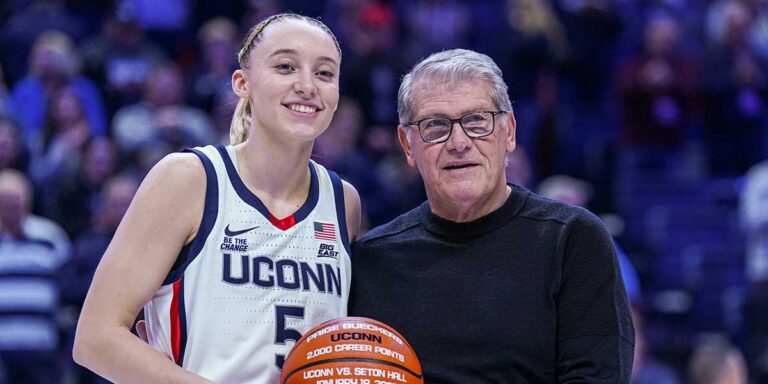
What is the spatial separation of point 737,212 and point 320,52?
7.93m

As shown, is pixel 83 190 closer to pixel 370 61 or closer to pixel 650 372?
pixel 370 61

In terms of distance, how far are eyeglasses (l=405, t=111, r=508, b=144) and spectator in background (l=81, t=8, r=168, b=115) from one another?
21.7 ft

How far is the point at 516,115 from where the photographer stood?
417 inches

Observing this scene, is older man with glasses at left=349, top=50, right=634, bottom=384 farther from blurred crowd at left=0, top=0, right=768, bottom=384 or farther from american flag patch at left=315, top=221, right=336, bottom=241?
blurred crowd at left=0, top=0, right=768, bottom=384

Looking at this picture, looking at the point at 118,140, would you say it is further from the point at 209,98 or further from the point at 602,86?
the point at 602,86

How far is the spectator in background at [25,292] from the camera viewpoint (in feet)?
24.7

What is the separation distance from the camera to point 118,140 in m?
9.14

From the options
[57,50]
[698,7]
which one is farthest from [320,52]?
[698,7]

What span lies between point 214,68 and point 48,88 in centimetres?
140

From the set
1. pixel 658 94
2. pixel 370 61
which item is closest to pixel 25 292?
pixel 370 61

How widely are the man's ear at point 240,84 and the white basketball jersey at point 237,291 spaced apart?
8.6 inches

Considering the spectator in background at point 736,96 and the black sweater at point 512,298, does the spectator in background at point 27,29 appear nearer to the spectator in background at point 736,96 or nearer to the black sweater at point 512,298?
the spectator in background at point 736,96

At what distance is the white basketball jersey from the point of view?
3.46 metres

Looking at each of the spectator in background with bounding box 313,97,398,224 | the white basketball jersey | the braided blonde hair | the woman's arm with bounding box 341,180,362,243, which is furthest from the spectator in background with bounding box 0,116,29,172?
the white basketball jersey
